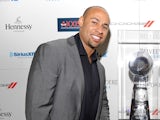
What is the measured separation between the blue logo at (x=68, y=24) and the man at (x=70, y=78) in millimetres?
471

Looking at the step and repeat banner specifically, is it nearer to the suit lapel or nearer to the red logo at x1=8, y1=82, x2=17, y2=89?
the red logo at x1=8, y1=82, x2=17, y2=89

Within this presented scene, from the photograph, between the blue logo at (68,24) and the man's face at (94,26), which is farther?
the blue logo at (68,24)

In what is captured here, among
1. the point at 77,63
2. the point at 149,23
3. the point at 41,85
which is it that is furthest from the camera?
the point at 149,23

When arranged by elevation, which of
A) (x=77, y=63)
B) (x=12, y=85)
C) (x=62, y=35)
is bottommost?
(x=12, y=85)

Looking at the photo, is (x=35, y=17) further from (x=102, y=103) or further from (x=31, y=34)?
(x=102, y=103)

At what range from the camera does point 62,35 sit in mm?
2213

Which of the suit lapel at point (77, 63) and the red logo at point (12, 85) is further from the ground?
the suit lapel at point (77, 63)

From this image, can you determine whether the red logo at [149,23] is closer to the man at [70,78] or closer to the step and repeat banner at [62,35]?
the step and repeat banner at [62,35]

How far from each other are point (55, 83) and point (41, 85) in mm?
77

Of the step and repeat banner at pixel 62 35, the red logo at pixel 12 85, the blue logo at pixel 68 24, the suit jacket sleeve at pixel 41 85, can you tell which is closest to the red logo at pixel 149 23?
the step and repeat banner at pixel 62 35

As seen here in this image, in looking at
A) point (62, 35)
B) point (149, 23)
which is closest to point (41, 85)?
point (62, 35)

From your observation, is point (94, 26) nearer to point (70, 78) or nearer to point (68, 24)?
point (70, 78)

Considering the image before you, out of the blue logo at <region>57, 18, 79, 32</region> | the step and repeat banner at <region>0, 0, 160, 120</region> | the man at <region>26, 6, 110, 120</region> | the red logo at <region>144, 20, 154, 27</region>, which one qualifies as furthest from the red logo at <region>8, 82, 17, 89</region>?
the red logo at <region>144, 20, 154, 27</region>

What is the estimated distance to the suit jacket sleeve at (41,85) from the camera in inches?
58.7
